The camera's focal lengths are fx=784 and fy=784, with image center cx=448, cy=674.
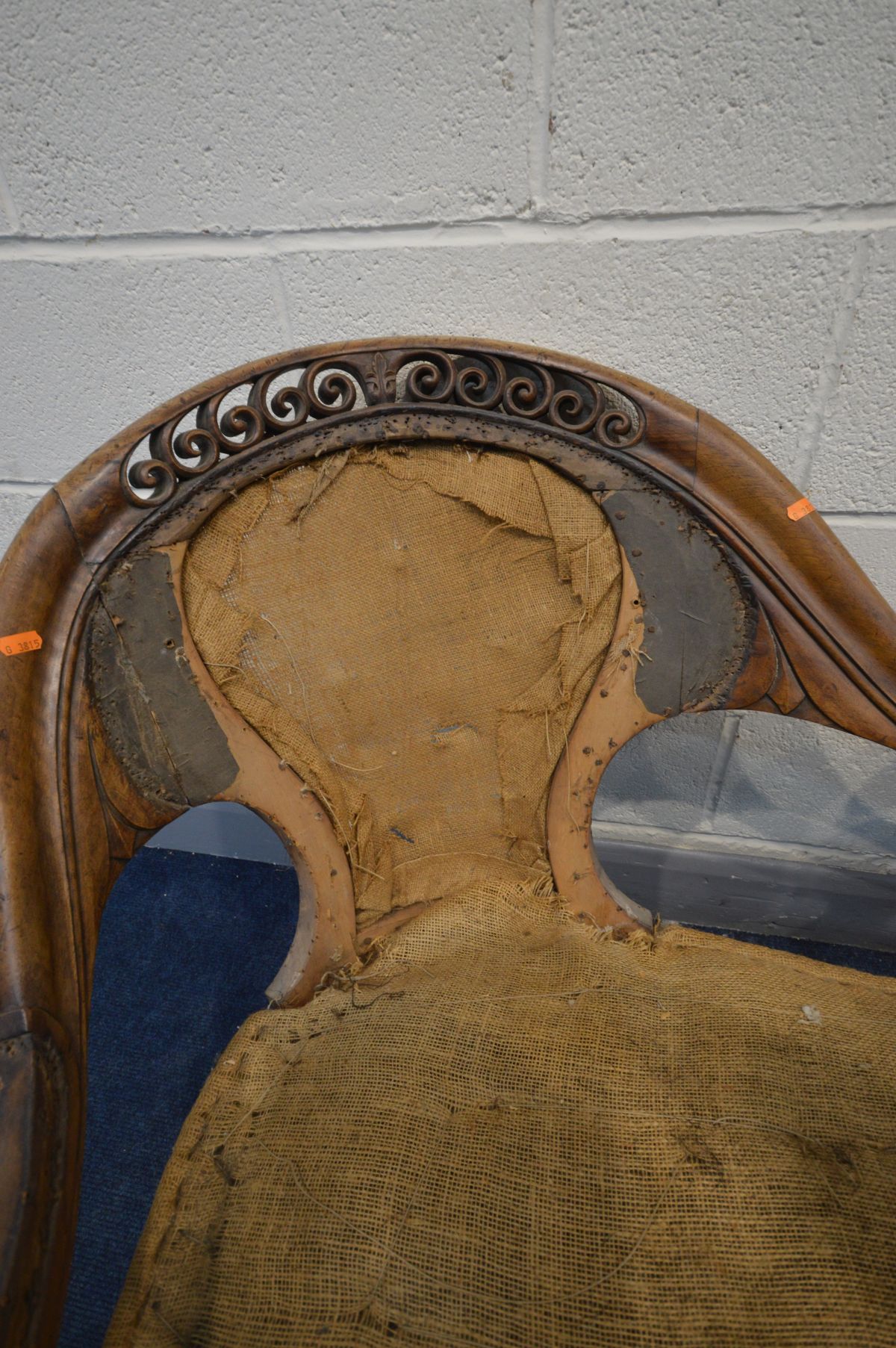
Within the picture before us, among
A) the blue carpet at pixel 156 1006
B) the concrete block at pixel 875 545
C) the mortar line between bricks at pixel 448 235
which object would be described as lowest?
the blue carpet at pixel 156 1006

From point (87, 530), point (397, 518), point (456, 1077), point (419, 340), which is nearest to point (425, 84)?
point (419, 340)

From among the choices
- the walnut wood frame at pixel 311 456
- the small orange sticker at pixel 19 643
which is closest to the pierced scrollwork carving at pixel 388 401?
the walnut wood frame at pixel 311 456

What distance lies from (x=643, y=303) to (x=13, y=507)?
2.74 feet

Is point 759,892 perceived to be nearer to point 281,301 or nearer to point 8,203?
point 281,301

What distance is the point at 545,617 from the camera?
0.67 meters

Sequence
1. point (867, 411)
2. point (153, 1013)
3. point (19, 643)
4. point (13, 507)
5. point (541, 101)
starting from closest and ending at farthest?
point (19, 643), point (541, 101), point (867, 411), point (13, 507), point (153, 1013)

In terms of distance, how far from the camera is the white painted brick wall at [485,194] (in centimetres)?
65

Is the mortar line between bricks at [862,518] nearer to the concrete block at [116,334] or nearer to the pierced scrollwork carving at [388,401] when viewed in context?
the pierced scrollwork carving at [388,401]

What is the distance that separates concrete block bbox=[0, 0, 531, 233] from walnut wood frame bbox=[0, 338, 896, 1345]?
0.74 feet

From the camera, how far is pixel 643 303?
750 millimetres

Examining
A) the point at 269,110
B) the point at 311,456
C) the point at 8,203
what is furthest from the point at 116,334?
the point at 311,456

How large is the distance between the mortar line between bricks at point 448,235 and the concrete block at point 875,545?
0.97ft

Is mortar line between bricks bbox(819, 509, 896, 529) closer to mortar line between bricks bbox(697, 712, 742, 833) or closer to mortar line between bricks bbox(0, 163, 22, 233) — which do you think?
mortar line between bricks bbox(697, 712, 742, 833)

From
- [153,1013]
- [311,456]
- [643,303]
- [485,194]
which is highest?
[485,194]
